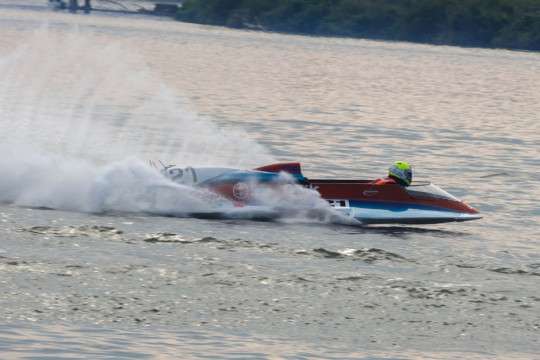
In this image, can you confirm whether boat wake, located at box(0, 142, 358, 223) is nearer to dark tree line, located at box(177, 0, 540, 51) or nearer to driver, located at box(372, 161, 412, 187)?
driver, located at box(372, 161, 412, 187)

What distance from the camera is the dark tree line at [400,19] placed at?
4471 inches

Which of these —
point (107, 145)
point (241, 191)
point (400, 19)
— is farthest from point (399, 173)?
point (400, 19)

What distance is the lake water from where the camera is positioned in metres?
10.9

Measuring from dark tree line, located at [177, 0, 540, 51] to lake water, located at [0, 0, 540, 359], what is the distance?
80692 mm

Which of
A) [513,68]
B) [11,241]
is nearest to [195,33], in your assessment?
[513,68]

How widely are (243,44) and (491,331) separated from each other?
93.9 m

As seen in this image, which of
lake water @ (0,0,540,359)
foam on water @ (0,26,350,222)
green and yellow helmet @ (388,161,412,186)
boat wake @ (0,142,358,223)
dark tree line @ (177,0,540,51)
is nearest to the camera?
lake water @ (0,0,540,359)

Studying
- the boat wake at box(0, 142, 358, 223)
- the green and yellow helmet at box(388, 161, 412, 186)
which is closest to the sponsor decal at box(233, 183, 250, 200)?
the boat wake at box(0, 142, 358, 223)

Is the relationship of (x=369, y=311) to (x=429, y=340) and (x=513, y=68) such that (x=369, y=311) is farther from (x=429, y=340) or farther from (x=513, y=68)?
(x=513, y=68)

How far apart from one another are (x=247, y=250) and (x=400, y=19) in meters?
113

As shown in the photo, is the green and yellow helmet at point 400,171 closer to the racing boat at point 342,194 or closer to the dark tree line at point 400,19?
the racing boat at point 342,194

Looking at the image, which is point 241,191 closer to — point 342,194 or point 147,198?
point 147,198

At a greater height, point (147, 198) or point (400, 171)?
point (400, 171)

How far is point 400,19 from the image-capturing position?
124188 mm
